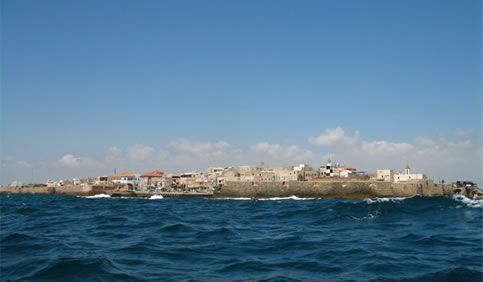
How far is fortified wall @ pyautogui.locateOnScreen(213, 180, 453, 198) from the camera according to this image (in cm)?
5759

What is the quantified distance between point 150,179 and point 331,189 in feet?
233

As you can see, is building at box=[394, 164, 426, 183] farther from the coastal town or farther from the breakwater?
the breakwater

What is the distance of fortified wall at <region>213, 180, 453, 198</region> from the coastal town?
0.62 feet

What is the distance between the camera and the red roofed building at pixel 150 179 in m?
116

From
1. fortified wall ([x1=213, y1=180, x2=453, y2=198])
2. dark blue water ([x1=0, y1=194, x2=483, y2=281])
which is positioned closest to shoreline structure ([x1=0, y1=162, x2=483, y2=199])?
fortified wall ([x1=213, y1=180, x2=453, y2=198])

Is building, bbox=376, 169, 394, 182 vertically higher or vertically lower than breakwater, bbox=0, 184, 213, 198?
higher

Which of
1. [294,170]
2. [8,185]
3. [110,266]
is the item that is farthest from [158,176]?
[110,266]

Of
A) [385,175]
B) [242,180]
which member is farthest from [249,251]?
[242,180]

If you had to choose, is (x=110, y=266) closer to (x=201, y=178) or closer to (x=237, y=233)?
(x=237, y=233)

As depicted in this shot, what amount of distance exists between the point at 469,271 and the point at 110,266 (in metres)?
9.44

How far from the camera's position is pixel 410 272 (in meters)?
8.90

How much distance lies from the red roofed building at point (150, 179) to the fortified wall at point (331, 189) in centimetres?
4083

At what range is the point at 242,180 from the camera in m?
85.8

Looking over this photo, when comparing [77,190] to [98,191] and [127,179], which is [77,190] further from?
[127,179]
